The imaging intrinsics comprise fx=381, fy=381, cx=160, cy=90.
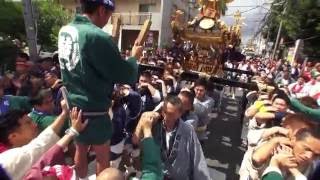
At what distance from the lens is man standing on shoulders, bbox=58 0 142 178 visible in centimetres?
250

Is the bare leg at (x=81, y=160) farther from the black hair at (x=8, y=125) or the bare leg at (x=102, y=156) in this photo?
the black hair at (x=8, y=125)

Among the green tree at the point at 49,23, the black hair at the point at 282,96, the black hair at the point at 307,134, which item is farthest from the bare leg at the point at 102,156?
the green tree at the point at 49,23

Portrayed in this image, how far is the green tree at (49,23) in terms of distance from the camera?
A: 19375 mm

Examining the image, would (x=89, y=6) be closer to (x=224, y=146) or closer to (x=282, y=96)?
(x=282, y=96)

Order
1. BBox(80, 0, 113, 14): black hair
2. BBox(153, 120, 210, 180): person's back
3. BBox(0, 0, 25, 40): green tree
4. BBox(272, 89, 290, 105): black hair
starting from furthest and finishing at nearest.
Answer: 1. BBox(0, 0, 25, 40): green tree
2. BBox(272, 89, 290, 105): black hair
3. BBox(153, 120, 210, 180): person's back
4. BBox(80, 0, 113, 14): black hair

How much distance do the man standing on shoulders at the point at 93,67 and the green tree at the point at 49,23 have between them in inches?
653

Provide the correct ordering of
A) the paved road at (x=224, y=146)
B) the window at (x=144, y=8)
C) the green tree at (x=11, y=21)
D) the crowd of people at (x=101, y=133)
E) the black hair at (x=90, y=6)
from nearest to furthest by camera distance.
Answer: the crowd of people at (x=101, y=133) < the black hair at (x=90, y=6) < the paved road at (x=224, y=146) < the green tree at (x=11, y=21) < the window at (x=144, y=8)

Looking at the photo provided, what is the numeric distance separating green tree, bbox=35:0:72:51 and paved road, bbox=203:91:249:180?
457 inches

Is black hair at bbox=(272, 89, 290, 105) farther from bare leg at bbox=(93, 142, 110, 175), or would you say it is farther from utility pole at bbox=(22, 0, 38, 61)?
utility pole at bbox=(22, 0, 38, 61)

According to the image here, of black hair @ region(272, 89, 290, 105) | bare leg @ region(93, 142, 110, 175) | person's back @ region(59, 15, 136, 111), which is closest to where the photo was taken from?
person's back @ region(59, 15, 136, 111)

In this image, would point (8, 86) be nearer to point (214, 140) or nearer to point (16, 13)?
point (214, 140)

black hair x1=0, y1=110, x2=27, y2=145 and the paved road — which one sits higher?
black hair x1=0, y1=110, x2=27, y2=145

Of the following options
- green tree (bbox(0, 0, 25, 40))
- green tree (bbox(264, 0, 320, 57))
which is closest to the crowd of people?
green tree (bbox(0, 0, 25, 40))

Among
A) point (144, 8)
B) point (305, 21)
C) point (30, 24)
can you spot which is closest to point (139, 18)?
point (144, 8)
